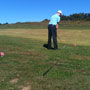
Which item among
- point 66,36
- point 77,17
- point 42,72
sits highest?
point 77,17

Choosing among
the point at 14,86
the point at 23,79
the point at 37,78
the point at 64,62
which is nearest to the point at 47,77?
the point at 37,78

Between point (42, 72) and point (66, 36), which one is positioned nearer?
point (42, 72)

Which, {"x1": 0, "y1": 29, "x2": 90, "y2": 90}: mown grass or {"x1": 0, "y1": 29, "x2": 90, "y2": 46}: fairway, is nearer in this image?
{"x1": 0, "y1": 29, "x2": 90, "y2": 90}: mown grass

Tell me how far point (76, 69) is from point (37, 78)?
158 centimetres

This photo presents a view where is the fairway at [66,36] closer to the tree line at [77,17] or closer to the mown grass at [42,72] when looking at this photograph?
the mown grass at [42,72]

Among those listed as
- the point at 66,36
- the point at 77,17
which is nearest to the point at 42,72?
the point at 66,36

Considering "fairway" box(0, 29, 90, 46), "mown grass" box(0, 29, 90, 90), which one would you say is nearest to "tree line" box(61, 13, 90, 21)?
"fairway" box(0, 29, 90, 46)

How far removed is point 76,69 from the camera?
6.27m

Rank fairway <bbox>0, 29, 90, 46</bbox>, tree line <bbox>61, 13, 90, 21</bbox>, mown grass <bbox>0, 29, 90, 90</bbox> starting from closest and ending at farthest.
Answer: mown grass <bbox>0, 29, 90, 90</bbox> → fairway <bbox>0, 29, 90, 46</bbox> → tree line <bbox>61, 13, 90, 21</bbox>

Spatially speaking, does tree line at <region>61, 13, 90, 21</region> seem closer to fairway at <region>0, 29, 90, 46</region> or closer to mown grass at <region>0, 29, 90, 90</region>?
fairway at <region>0, 29, 90, 46</region>

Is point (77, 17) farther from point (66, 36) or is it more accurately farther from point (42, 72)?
point (42, 72)

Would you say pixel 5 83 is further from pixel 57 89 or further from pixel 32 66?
pixel 32 66

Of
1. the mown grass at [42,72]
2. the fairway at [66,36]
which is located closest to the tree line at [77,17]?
the fairway at [66,36]

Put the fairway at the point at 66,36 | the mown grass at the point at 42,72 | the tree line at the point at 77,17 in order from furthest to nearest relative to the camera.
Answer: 1. the tree line at the point at 77,17
2. the fairway at the point at 66,36
3. the mown grass at the point at 42,72
